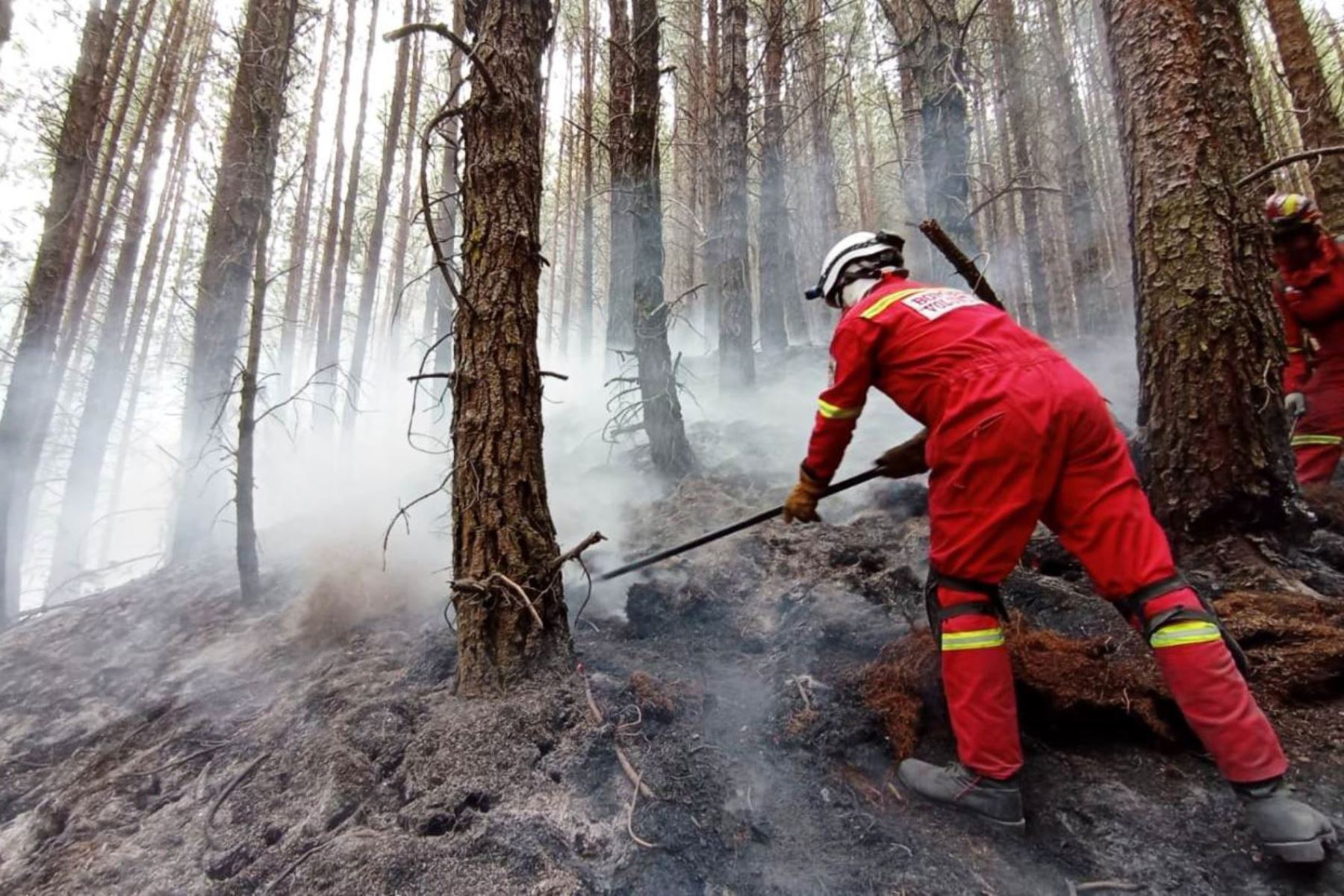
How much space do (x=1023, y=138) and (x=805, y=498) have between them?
41.6 ft

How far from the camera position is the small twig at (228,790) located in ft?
6.70

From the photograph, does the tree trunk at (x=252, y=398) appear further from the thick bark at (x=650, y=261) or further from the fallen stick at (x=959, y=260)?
the fallen stick at (x=959, y=260)

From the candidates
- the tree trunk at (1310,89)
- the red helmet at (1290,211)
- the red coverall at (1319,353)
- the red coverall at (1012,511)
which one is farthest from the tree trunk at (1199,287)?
the tree trunk at (1310,89)

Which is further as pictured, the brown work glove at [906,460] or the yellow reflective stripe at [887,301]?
the brown work glove at [906,460]

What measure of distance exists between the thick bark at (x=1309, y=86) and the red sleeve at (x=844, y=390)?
6.82 metres

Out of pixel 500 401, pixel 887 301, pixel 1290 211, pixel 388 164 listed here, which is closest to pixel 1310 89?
pixel 1290 211

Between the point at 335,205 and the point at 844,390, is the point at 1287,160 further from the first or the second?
the point at 335,205

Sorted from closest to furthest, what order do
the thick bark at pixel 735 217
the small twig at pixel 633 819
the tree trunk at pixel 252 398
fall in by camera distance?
1. the small twig at pixel 633 819
2. the tree trunk at pixel 252 398
3. the thick bark at pixel 735 217

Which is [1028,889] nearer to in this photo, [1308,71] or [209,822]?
[209,822]

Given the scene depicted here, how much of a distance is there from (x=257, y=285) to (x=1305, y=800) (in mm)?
6048

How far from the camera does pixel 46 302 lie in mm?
6125

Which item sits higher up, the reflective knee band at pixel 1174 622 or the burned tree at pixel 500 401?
the burned tree at pixel 500 401

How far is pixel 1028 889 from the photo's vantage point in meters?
1.59

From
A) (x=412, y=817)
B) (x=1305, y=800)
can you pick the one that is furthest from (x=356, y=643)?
(x=1305, y=800)
